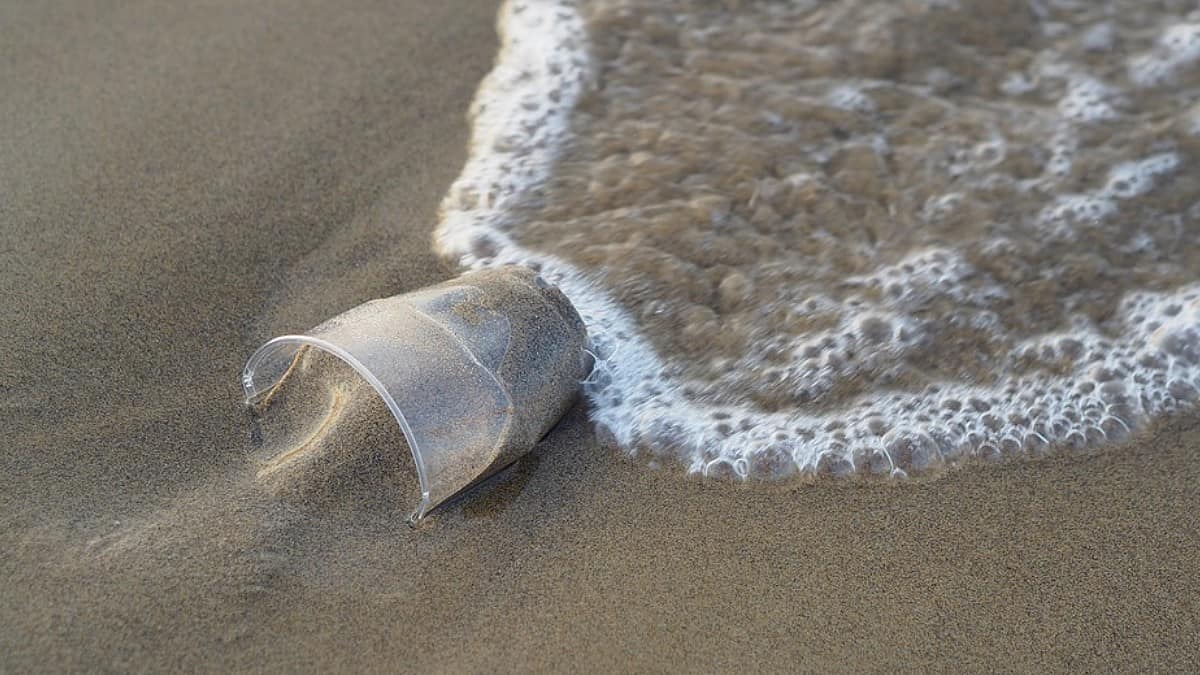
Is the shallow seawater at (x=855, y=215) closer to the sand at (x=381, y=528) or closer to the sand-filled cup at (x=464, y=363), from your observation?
the sand at (x=381, y=528)

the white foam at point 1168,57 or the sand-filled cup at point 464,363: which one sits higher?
the sand-filled cup at point 464,363

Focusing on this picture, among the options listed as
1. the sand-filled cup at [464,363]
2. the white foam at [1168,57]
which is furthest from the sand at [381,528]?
the white foam at [1168,57]

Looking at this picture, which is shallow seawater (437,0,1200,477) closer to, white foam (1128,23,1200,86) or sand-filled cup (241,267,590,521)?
white foam (1128,23,1200,86)

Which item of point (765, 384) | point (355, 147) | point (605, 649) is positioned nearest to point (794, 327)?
point (765, 384)

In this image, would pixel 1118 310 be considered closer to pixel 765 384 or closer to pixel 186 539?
pixel 765 384

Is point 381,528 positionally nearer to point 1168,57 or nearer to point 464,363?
point 464,363

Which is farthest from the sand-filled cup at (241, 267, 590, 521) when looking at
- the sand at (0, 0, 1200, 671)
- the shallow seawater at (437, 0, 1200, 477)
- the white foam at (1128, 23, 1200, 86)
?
the white foam at (1128, 23, 1200, 86)

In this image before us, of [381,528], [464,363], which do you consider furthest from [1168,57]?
[381,528]
